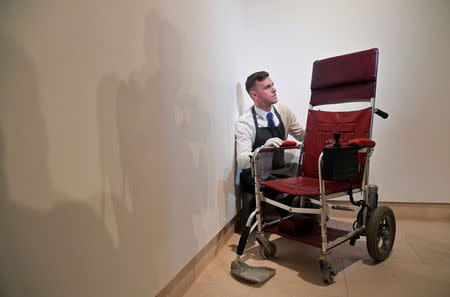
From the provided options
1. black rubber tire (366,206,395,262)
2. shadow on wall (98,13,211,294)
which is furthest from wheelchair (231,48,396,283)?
shadow on wall (98,13,211,294)

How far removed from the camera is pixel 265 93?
2.10 meters

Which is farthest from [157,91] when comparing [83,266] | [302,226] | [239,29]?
[239,29]

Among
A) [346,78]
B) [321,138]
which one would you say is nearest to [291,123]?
[321,138]

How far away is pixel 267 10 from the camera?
2.47 metres

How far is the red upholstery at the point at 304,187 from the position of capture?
4.80 feet

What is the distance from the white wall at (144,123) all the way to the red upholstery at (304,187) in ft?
1.41

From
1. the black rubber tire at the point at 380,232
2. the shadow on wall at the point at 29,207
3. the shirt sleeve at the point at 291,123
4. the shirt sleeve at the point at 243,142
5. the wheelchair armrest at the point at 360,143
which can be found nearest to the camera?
the shadow on wall at the point at 29,207

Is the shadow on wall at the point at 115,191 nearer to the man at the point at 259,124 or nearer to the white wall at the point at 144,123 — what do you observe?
the white wall at the point at 144,123

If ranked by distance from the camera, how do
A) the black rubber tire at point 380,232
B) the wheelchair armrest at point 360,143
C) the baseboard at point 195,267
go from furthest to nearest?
the black rubber tire at point 380,232
the wheelchair armrest at point 360,143
the baseboard at point 195,267

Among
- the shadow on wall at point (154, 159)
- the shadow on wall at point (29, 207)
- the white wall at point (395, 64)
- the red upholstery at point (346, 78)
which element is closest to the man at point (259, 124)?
the red upholstery at point (346, 78)

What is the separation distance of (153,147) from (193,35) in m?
0.73

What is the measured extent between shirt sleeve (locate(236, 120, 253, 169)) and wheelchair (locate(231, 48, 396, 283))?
232 millimetres

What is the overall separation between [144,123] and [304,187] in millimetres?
980

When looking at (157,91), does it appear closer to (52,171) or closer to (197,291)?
(52,171)
